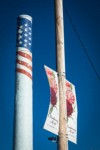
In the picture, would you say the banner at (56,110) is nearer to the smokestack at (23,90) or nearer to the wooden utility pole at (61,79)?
the wooden utility pole at (61,79)

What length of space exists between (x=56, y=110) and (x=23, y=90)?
222 centimetres

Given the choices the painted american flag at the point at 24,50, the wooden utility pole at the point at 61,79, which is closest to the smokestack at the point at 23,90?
the painted american flag at the point at 24,50

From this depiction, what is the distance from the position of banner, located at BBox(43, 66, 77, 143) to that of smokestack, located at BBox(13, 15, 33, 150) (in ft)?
5.72

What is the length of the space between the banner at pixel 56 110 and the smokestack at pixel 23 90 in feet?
5.72

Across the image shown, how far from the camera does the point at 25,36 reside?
6.56 m

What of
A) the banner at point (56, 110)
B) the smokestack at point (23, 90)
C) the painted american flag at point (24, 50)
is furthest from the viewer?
the painted american flag at point (24, 50)

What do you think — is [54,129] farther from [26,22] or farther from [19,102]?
[26,22]

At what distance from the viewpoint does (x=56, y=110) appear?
4.34 metres

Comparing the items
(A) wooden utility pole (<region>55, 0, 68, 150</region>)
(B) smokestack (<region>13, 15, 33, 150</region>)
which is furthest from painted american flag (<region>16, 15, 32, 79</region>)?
(A) wooden utility pole (<region>55, 0, 68, 150</region>)

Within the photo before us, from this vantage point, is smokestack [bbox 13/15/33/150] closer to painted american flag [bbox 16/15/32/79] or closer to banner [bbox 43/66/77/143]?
painted american flag [bbox 16/15/32/79]

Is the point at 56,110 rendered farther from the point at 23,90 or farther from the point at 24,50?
the point at 24,50

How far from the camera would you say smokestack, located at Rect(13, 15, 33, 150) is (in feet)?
20.0

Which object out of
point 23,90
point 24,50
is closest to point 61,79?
point 23,90

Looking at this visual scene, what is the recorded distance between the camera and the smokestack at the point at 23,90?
6082 mm
